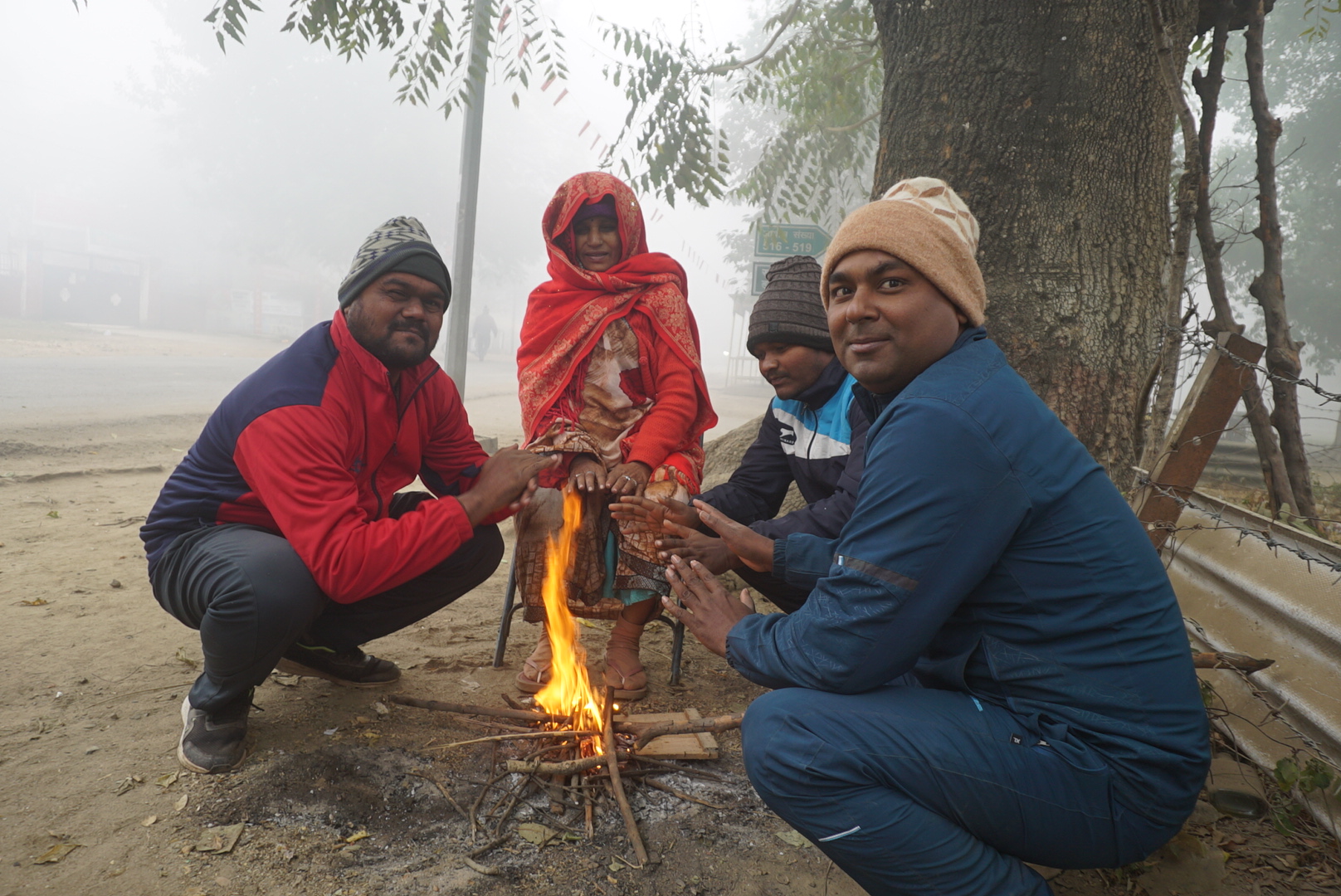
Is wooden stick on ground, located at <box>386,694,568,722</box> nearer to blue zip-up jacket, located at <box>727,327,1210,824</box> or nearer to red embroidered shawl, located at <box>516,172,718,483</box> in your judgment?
red embroidered shawl, located at <box>516,172,718,483</box>

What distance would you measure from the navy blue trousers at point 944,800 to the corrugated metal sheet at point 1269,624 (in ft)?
4.52

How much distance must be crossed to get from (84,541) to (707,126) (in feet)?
18.0

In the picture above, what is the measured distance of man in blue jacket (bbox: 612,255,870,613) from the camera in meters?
2.83

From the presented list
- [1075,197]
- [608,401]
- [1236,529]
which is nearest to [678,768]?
[608,401]

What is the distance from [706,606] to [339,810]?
1.24 m

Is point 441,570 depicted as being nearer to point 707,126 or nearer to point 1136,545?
point 1136,545

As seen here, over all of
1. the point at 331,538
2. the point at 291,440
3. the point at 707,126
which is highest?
the point at 707,126

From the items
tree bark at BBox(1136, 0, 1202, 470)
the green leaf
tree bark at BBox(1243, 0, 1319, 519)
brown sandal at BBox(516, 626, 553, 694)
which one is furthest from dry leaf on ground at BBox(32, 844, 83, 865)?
tree bark at BBox(1243, 0, 1319, 519)

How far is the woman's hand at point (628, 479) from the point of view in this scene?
125 inches

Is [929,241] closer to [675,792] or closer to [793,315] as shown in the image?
[793,315]

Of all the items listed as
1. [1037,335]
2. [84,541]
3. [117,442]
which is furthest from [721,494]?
[117,442]

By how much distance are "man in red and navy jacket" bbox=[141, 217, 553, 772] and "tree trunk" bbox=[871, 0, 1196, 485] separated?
217cm

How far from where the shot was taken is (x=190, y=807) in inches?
90.7

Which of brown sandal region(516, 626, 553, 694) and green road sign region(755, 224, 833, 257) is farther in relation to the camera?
green road sign region(755, 224, 833, 257)
